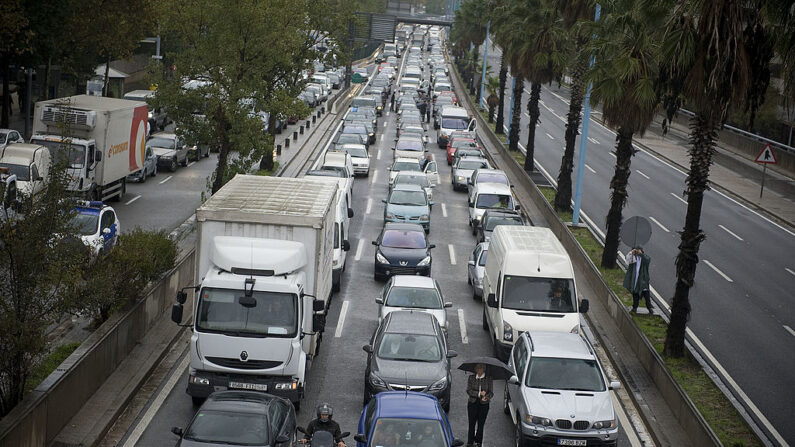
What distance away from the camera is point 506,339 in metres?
20.5

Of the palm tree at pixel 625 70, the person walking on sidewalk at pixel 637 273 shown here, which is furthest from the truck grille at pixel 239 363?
the palm tree at pixel 625 70

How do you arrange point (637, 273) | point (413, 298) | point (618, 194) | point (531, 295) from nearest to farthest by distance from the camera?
1. point (531, 295)
2. point (413, 298)
3. point (637, 273)
4. point (618, 194)

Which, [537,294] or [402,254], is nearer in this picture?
[537,294]

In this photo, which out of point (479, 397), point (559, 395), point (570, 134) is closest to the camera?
point (479, 397)

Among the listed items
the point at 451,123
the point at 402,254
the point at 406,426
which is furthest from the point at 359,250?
the point at 451,123

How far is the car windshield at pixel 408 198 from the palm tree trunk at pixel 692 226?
14286 millimetres

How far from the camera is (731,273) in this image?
31.4 metres

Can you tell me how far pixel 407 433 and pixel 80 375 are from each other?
6.11m

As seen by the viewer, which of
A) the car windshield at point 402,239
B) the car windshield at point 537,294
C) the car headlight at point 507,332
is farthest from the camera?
the car windshield at point 402,239

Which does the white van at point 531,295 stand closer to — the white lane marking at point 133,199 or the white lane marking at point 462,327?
the white lane marking at point 462,327

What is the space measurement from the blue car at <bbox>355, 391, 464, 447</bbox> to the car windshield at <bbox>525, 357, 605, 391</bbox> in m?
3.01

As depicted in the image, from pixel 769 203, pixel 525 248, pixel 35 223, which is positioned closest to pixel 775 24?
pixel 525 248

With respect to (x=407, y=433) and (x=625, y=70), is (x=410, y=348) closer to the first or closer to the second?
(x=407, y=433)

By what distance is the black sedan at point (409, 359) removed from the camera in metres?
17.3
